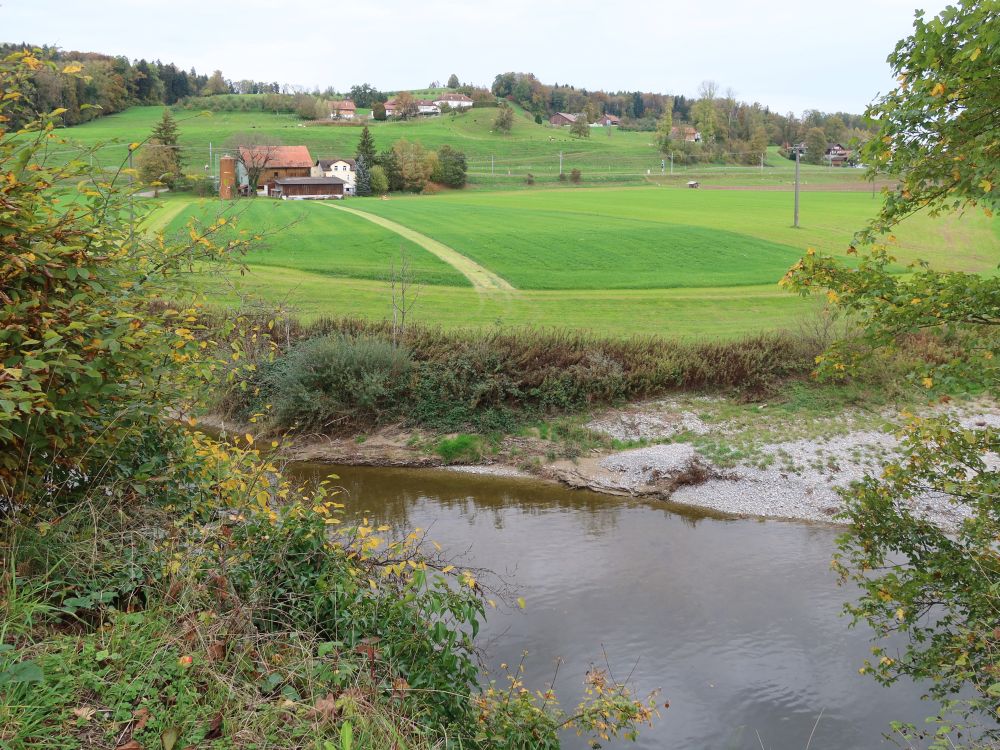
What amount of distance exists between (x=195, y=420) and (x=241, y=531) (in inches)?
51.9

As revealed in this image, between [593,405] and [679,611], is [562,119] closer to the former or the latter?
[593,405]

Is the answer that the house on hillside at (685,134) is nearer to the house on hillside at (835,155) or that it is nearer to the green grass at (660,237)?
the house on hillside at (835,155)

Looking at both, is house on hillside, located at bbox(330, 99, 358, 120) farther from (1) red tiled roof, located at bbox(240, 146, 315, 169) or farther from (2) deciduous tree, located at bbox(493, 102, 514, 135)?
(1) red tiled roof, located at bbox(240, 146, 315, 169)

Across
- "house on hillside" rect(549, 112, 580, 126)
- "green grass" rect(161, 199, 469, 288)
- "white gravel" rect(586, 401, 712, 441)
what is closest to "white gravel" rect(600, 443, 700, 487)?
"white gravel" rect(586, 401, 712, 441)

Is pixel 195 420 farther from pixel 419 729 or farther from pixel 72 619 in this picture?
pixel 419 729

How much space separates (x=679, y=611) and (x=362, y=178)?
77.8 meters

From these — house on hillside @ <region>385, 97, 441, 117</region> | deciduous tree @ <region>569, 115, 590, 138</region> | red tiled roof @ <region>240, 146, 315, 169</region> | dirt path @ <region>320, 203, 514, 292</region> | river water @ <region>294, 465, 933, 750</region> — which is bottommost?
river water @ <region>294, 465, 933, 750</region>

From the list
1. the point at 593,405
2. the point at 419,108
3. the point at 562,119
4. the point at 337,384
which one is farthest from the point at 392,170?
the point at 562,119

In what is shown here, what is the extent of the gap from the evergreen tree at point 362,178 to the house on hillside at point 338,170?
1.55 meters

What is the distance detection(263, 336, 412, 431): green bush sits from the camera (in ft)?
66.9

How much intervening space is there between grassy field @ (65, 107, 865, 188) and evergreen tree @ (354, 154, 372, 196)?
→ 561 inches

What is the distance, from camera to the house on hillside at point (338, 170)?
85.9m

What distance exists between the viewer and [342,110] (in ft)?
456

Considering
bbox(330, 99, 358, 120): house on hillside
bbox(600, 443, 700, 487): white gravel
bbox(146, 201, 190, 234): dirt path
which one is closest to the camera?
bbox(600, 443, 700, 487): white gravel
